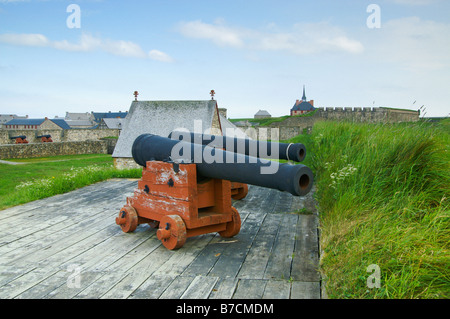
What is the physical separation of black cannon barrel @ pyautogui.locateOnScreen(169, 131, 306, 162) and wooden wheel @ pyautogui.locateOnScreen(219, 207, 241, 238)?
3.43 feet

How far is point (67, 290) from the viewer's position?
2.93 meters

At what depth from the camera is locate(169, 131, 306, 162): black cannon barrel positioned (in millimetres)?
4664

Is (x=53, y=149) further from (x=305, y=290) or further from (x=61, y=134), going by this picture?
(x=305, y=290)

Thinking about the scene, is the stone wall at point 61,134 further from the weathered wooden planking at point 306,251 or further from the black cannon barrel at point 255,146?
the weathered wooden planking at point 306,251

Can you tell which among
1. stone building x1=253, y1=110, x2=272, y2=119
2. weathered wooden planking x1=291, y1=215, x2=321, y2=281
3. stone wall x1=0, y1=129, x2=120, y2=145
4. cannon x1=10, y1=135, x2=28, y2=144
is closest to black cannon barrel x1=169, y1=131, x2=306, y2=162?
weathered wooden planking x1=291, y1=215, x2=321, y2=281

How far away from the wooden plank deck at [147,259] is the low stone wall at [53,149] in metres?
25.0

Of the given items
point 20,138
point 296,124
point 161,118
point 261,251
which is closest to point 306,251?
point 261,251

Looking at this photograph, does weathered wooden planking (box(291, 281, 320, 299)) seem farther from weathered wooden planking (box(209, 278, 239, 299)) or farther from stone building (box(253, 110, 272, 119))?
stone building (box(253, 110, 272, 119))

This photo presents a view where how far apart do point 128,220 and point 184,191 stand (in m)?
0.93

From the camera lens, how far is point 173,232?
374cm
